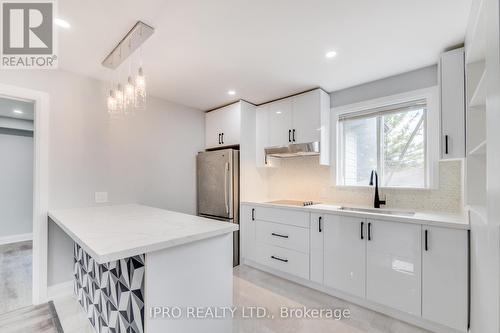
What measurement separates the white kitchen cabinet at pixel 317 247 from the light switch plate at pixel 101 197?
96.3 inches

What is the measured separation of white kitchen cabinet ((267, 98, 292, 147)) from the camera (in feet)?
9.92

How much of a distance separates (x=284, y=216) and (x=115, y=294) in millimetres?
1849

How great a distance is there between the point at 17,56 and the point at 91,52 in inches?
24.5

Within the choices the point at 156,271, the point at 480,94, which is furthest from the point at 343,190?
the point at 156,271

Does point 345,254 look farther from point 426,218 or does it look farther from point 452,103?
point 452,103

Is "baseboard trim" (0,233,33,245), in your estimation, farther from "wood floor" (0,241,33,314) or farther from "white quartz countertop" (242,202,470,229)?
"white quartz countertop" (242,202,470,229)

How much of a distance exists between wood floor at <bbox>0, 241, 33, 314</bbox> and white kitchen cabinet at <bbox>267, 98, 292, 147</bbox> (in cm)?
322

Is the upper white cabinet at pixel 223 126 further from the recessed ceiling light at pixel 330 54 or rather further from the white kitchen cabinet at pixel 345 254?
the white kitchen cabinet at pixel 345 254

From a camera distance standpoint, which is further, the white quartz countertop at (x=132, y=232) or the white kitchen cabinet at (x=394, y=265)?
the white kitchen cabinet at (x=394, y=265)

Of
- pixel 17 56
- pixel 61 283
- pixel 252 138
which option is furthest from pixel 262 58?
pixel 61 283

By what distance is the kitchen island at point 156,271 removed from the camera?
118cm

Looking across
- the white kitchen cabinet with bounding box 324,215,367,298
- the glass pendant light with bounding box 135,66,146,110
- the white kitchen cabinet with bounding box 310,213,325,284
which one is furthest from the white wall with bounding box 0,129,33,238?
the white kitchen cabinet with bounding box 324,215,367,298

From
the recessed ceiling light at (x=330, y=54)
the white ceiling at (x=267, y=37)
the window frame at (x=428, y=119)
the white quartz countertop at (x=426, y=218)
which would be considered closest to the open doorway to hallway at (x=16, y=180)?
the white ceiling at (x=267, y=37)

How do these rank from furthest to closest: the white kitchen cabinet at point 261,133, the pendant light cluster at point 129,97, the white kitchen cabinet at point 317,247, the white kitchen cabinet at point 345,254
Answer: the white kitchen cabinet at point 261,133
the white kitchen cabinet at point 317,247
the white kitchen cabinet at point 345,254
the pendant light cluster at point 129,97
